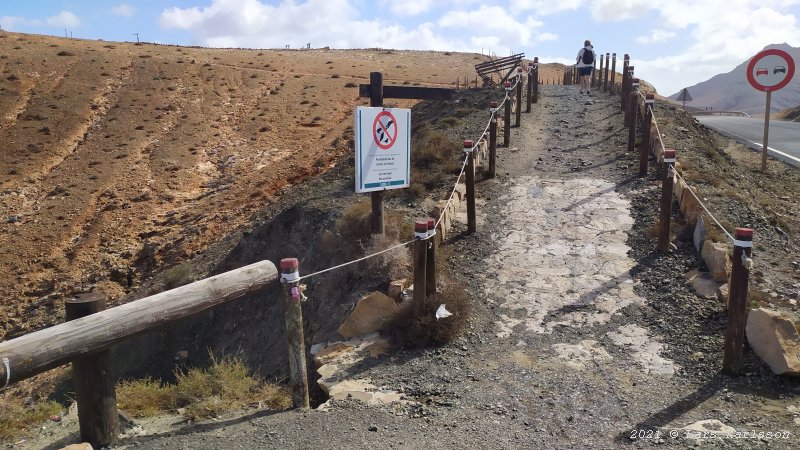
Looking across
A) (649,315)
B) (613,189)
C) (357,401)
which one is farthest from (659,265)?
(357,401)

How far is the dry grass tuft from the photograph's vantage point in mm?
5285

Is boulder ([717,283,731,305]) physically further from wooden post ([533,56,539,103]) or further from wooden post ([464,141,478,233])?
wooden post ([533,56,539,103])

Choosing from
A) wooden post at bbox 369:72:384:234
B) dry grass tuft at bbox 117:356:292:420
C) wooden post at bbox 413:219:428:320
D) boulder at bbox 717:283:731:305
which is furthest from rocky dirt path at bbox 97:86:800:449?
wooden post at bbox 369:72:384:234

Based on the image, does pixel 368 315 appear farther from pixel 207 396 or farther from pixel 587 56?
pixel 587 56

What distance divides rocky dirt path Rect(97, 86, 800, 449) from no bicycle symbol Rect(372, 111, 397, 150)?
1.88 meters

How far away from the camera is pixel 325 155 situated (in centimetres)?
2138

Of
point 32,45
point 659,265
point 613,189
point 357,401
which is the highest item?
point 32,45

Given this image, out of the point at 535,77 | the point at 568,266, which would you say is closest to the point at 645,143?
the point at 568,266

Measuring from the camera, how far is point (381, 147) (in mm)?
7422

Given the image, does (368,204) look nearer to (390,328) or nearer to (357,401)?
(390,328)

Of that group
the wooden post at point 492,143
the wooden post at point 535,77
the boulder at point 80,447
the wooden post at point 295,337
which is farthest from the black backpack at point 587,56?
the boulder at point 80,447

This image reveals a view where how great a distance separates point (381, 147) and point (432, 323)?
2.34 meters

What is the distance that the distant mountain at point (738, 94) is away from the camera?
75.0 m

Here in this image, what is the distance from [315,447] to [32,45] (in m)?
39.1
